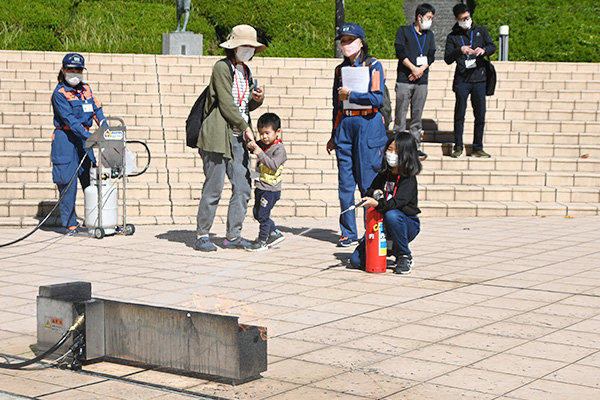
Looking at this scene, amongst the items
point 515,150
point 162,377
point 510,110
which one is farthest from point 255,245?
point 510,110

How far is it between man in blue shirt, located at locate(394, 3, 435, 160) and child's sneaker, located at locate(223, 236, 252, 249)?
3.99 metres

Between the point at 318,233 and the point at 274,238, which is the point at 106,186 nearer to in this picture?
the point at 274,238

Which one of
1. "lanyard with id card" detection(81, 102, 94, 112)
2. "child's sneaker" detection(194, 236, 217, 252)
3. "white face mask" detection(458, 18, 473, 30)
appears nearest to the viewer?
"child's sneaker" detection(194, 236, 217, 252)

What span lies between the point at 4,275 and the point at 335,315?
2870mm

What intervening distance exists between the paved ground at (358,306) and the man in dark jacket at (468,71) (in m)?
2.41

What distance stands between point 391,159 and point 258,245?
169 centimetres

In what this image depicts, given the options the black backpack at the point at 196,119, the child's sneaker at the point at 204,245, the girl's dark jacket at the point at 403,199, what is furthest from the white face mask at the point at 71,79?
the girl's dark jacket at the point at 403,199

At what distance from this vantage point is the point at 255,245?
8539 millimetres

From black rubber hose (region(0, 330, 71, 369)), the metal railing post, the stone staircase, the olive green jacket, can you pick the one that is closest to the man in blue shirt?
the stone staircase

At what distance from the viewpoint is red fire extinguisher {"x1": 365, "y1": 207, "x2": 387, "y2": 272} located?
746 cm

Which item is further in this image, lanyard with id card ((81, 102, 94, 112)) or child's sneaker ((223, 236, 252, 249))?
lanyard with id card ((81, 102, 94, 112))

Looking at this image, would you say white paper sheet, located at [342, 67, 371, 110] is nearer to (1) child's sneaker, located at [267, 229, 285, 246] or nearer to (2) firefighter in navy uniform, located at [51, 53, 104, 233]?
(1) child's sneaker, located at [267, 229, 285, 246]

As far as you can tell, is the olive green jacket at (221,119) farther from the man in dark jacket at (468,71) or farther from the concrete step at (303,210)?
the man in dark jacket at (468,71)

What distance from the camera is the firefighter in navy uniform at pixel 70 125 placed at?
945cm
